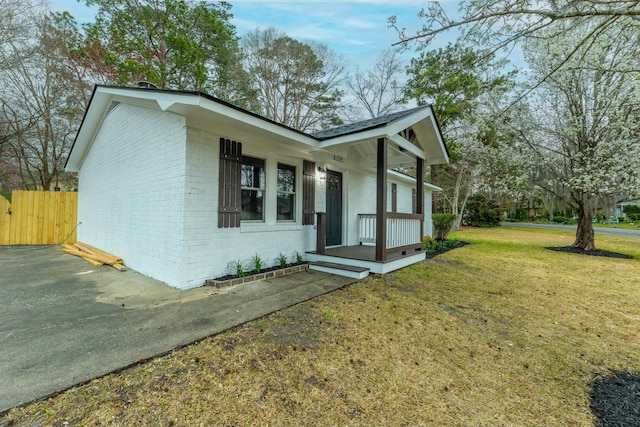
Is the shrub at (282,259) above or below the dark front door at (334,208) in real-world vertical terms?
below

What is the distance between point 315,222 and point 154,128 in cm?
400

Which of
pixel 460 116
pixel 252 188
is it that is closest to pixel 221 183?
pixel 252 188

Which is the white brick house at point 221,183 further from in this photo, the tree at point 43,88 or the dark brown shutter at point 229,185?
the tree at point 43,88

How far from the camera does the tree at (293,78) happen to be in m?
14.8

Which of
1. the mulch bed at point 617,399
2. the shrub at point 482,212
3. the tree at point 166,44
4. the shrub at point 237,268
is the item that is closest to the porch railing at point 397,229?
the shrub at point 237,268

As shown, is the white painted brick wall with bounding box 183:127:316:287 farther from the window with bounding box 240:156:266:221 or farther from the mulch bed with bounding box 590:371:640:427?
the mulch bed with bounding box 590:371:640:427

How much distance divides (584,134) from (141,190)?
1339cm

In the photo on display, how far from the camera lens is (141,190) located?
5609 millimetres

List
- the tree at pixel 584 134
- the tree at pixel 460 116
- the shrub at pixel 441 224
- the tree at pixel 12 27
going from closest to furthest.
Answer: the tree at pixel 584 134 < the tree at pixel 12 27 < the tree at pixel 460 116 < the shrub at pixel 441 224

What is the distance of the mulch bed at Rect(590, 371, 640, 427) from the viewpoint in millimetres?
1943

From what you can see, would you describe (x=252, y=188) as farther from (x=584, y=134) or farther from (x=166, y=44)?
(x=166, y=44)

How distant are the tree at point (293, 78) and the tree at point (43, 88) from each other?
7.78 meters

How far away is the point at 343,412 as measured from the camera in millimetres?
1890

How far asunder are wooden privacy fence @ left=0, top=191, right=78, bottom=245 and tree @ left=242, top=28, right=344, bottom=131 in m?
9.82
